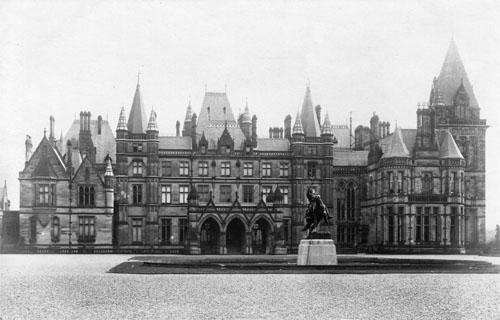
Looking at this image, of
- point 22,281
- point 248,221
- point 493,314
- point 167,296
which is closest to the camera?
point 493,314

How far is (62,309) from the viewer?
64.2 ft

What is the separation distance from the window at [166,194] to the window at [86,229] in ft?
23.2

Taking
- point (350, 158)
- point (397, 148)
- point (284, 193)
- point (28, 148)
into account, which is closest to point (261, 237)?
point (284, 193)

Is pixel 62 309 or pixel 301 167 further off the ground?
pixel 301 167

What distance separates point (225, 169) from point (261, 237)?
7556 millimetres

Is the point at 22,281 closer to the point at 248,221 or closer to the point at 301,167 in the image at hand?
the point at 248,221

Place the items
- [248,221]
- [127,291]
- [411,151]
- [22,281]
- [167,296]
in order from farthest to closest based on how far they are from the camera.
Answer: [411,151]
[248,221]
[22,281]
[127,291]
[167,296]

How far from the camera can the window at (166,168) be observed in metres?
71.8

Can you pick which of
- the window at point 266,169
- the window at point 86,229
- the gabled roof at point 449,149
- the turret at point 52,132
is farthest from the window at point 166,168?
the gabled roof at point 449,149

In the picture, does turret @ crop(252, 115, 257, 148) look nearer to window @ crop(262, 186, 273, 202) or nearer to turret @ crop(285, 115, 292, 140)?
window @ crop(262, 186, 273, 202)

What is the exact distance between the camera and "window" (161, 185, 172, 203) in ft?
235

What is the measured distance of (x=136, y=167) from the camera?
233 feet

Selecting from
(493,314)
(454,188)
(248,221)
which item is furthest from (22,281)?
(454,188)

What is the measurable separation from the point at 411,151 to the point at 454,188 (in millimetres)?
5473
